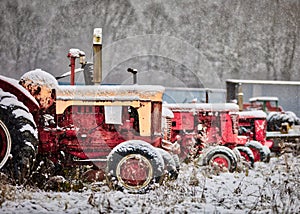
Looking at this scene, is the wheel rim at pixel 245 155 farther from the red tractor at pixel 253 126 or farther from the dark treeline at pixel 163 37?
the dark treeline at pixel 163 37

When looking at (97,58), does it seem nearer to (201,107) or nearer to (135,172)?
(135,172)

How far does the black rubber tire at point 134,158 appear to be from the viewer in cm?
280

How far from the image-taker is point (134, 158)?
9.29 ft

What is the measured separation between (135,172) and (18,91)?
1006mm

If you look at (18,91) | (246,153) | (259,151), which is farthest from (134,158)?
(259,151)

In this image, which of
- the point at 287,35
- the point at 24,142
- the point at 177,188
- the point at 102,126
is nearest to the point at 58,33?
the point at 102,126

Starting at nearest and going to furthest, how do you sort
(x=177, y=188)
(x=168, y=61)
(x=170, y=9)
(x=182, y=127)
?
(x=177, y=188)
(x=170, y=9)
(x=168, y=61)
(x=182, y=127)

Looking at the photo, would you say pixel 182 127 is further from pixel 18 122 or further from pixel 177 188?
pixel 18 122

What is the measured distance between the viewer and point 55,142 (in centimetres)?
300

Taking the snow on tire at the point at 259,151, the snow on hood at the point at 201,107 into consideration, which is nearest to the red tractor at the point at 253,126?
the snow on tire at the point at 259,151

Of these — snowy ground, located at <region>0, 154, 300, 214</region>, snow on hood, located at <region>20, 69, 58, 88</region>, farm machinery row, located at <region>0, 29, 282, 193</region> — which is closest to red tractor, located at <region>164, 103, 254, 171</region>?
snowy ground, located at <region>0, 154, 300, 214</region>

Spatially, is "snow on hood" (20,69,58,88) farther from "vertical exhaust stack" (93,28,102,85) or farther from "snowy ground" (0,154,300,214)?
"snowy ground" (0,154,300,214)

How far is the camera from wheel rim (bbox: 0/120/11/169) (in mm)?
2680

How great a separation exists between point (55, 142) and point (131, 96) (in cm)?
68
